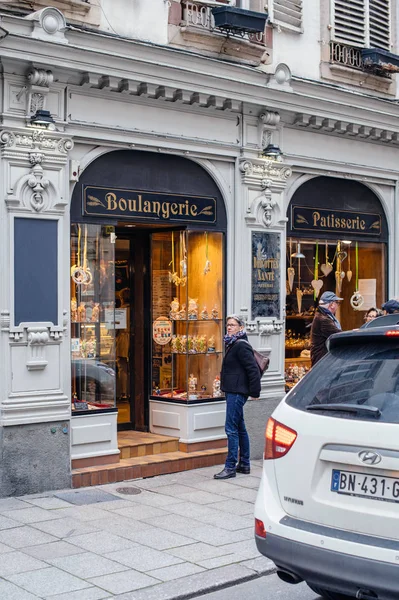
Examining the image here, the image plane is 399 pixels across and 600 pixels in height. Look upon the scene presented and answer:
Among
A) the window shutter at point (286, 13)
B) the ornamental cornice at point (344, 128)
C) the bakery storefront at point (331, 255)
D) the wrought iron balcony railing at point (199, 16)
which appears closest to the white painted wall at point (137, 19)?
the wrought iron balcony railing at point (199, 16)

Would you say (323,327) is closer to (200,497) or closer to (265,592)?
(200,497)

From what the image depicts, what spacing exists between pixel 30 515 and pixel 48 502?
0.57 metres

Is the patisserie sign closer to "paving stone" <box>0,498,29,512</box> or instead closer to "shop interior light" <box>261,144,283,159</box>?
"shop interior light" <box>261,144,283,159</box>

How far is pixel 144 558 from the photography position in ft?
22.7

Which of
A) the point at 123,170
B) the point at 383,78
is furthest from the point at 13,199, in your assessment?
the point at 383,78

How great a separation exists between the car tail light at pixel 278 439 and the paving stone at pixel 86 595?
70.1 inches

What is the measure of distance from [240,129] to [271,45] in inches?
55.0

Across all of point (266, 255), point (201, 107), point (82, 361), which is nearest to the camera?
point (82, 361)

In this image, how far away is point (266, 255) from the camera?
38.3 feet

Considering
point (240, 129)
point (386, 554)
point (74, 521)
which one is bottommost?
point (74, 521)

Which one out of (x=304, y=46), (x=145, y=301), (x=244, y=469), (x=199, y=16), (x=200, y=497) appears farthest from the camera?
(x=304, y=46)

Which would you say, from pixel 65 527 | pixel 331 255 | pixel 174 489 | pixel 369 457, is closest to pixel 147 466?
pixel 174 489

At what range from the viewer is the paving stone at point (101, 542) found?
7.18 metres

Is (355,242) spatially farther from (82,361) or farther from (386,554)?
(386,554)
